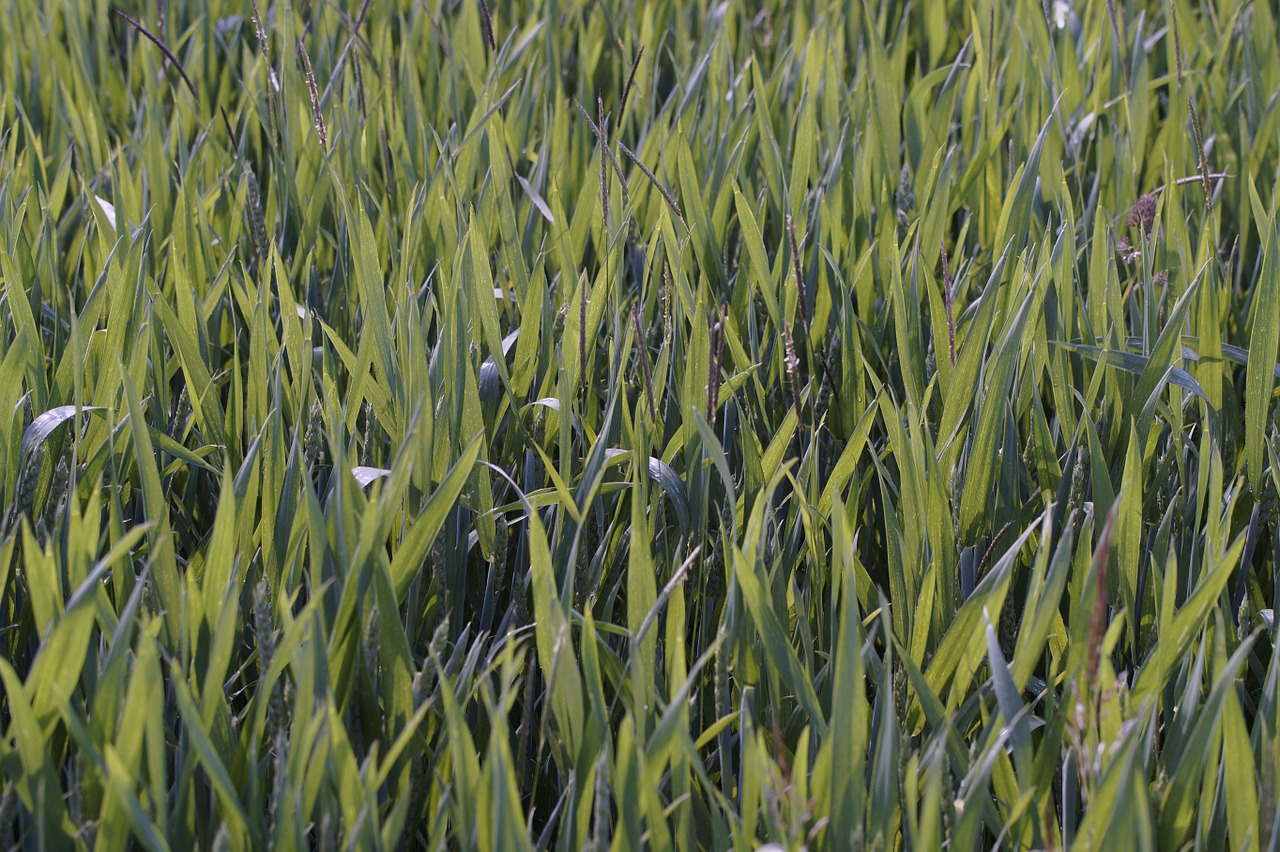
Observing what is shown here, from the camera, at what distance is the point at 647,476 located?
952mm

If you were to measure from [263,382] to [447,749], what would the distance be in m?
0.41

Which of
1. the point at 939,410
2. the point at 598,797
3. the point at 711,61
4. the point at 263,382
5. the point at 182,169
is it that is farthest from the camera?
the point at 711,61

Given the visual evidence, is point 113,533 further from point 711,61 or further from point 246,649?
point 711,61

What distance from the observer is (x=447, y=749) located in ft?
2.64

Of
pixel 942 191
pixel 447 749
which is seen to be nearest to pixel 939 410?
pixel 942 191

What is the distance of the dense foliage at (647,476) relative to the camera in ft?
2.40

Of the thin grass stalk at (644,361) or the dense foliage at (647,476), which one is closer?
the dense foliage at (647,476)

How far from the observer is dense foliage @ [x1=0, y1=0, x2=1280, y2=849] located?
0.73 meters

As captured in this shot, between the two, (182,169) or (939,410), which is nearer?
(939,410)

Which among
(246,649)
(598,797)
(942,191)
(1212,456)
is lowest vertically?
(246,649)

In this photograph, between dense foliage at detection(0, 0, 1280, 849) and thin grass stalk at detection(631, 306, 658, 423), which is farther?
thin grass stalk at detection(631, 306, 658, 423)

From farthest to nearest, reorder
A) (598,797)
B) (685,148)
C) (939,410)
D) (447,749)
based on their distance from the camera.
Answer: (685,148) → (939,410) → (447,749) → (598,797)

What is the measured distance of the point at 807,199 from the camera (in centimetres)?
144

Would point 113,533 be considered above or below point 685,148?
below
